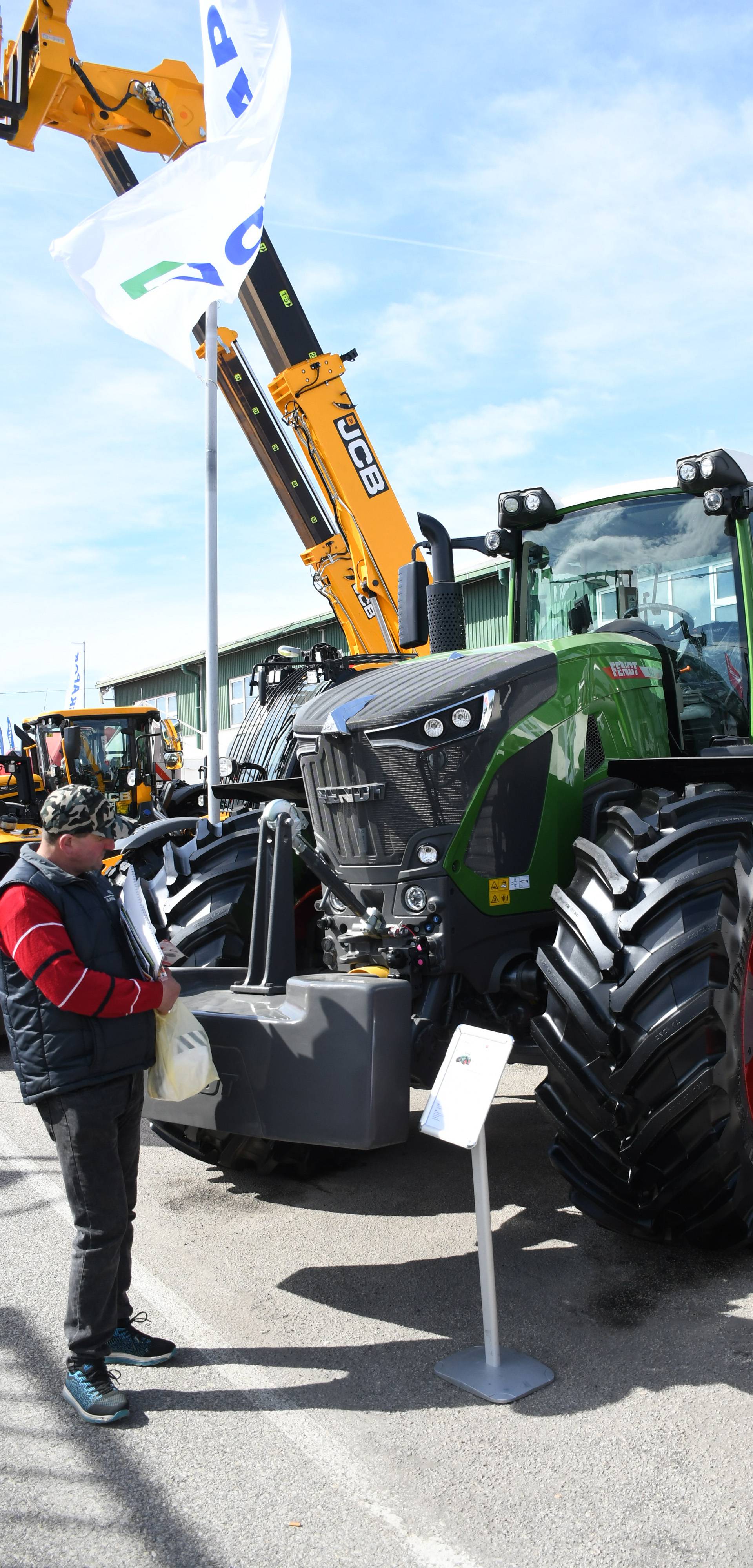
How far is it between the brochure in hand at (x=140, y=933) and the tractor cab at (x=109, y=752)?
10.1m

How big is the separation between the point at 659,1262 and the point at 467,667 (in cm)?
214

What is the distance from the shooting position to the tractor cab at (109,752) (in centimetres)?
1353

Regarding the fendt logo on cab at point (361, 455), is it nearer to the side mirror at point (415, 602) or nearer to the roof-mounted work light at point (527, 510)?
the roof-mounted work light at point (527, 510)


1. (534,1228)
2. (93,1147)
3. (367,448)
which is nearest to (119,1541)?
(93,1147)

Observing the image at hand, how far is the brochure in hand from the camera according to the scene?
11.1 feet

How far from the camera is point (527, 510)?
18.0 ft

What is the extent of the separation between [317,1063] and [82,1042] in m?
0.70

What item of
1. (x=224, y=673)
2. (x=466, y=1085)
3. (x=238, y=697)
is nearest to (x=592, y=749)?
(x=466, y=1085)

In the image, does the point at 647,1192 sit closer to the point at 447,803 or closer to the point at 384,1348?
the point at 384,1348

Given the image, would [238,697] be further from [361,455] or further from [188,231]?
[188,231]

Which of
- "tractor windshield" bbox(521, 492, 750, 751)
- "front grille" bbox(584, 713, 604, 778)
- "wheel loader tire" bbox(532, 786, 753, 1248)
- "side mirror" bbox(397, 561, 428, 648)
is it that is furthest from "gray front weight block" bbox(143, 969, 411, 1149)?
"tractor windshield" bbox(521, 492, 750, 751)

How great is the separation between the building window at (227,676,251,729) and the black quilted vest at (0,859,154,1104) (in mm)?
28756

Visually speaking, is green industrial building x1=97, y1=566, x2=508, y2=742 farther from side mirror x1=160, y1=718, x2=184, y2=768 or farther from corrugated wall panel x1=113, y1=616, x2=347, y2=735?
side mirror x1=160, y1=718, x2=184, y2=768

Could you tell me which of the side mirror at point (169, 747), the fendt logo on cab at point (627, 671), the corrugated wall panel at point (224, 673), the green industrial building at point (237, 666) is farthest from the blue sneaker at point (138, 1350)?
the corrugated wall panel at point (224, 673)
